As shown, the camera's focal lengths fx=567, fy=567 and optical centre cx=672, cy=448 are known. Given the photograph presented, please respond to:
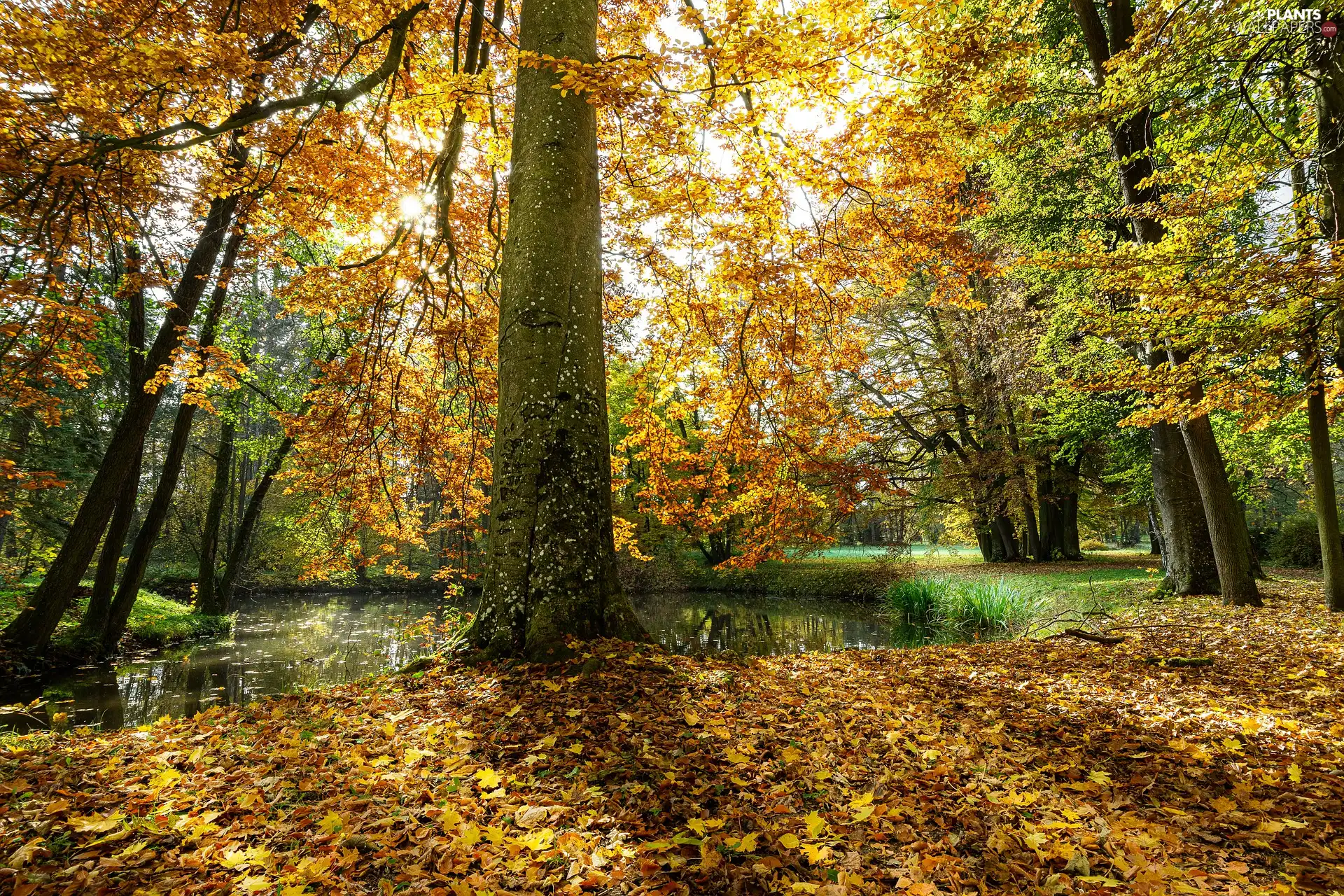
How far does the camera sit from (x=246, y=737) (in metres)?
2.85

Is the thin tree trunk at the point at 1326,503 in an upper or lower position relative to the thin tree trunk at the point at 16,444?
lower

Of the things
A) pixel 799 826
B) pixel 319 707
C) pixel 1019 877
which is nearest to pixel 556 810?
pixel 799 826

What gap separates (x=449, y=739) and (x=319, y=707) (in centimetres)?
118

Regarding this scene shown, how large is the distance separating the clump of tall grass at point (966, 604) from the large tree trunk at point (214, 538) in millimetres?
15927

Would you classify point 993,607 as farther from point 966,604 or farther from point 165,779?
point 165,779

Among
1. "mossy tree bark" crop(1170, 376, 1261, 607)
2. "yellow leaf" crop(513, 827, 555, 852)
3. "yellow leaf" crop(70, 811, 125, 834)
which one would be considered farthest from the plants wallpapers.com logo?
"yellow leaf" crop(70, 811, 125, 834)

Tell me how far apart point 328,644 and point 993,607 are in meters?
13.4

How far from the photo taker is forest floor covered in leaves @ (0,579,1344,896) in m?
1.76

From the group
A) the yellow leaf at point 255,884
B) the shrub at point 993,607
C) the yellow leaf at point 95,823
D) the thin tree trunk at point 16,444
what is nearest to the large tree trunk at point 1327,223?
the shrub at point 993,607

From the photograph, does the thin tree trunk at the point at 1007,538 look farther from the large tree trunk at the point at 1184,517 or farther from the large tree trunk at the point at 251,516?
the large tree trunk at the point at 251,516

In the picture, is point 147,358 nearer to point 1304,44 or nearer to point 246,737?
point 246,737

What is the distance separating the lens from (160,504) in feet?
32.4

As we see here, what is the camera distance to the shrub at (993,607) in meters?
10.2

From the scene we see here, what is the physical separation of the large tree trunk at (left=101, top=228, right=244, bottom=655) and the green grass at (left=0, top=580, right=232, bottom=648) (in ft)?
1.66
